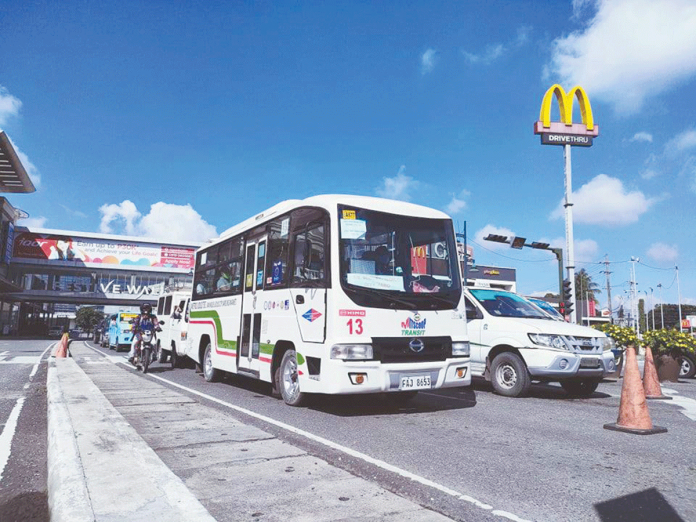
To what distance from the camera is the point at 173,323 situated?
1414 cm

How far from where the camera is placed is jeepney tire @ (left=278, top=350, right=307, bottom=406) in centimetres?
716

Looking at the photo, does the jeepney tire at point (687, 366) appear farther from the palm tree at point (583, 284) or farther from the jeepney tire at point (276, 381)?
the palm tree at point (583, 284)

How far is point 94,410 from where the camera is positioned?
241 inches

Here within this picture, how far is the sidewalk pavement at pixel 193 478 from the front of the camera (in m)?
3.01

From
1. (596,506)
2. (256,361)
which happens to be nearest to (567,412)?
(596,506)

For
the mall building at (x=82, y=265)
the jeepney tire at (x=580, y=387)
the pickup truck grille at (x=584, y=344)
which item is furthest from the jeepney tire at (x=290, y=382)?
the mall building at (x=82, y=265)

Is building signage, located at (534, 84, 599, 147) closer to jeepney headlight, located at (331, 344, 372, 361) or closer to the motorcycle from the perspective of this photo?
the motorcycle

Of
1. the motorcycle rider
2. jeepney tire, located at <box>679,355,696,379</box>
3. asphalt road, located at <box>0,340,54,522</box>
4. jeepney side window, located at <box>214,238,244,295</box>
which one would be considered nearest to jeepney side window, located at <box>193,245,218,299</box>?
jeepney side window, located at <box>214,238,244,295</box>

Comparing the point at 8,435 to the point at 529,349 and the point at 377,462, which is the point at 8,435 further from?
the point at 529,349

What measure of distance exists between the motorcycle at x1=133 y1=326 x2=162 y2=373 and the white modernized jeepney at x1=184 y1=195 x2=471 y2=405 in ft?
17.2

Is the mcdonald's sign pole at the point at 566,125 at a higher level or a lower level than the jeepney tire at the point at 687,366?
higher

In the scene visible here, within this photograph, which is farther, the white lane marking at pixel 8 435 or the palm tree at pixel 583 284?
the palm tree at pixel 583 284

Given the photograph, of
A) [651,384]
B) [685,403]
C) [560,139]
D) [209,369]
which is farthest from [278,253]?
[560,139]

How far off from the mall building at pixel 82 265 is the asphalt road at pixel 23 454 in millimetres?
43014
